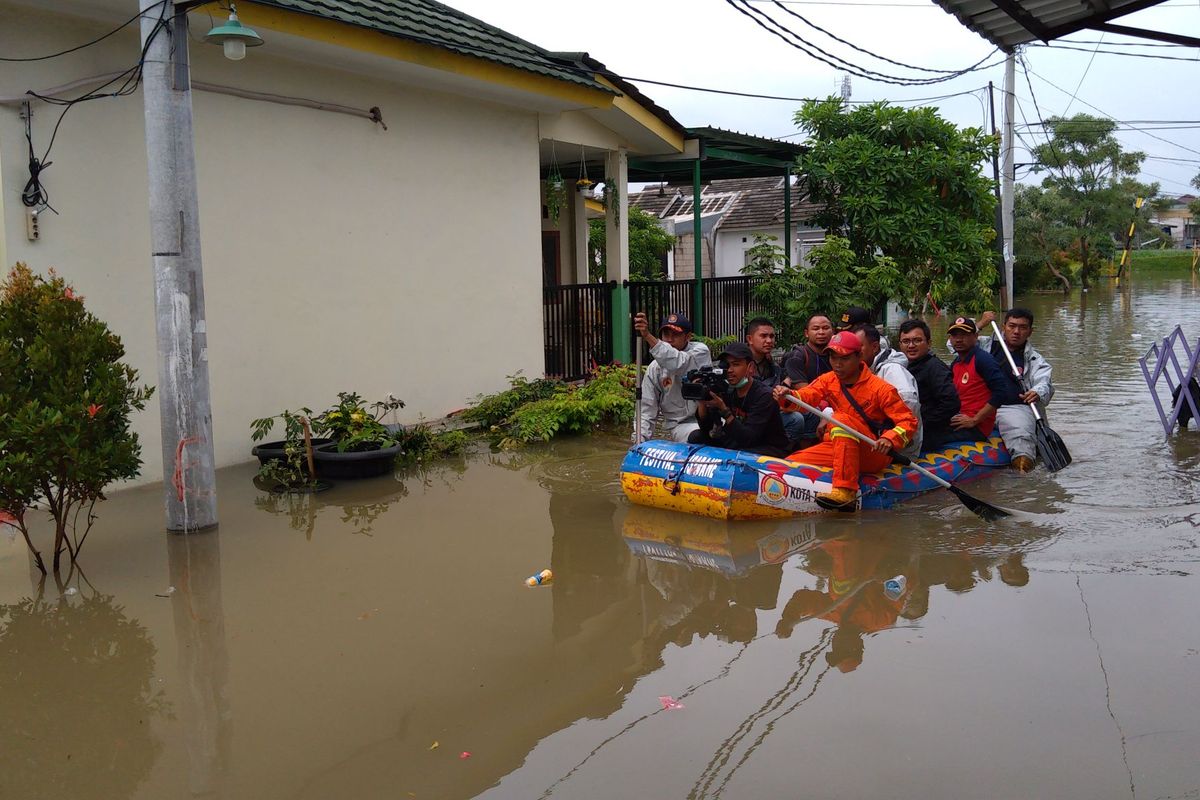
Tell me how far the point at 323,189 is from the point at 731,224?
2635 centimetres

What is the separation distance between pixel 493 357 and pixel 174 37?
20.2 feet

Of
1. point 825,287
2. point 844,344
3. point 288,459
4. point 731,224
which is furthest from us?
point 731,224

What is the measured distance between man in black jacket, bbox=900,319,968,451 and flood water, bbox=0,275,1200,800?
0.73m

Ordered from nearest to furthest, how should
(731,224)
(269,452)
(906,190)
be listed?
1. (269,452)
2. (906,190)
3. (731,224)

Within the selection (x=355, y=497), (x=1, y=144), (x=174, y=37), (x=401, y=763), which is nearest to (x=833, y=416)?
(x=355, y=497)

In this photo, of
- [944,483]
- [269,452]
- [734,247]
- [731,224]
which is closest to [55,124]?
[269,452]

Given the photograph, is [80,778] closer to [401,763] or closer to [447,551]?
[401,763]

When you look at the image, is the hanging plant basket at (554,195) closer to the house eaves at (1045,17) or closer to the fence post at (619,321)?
the fence post at (619,321)

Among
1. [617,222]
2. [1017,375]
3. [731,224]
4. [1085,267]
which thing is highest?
[731,224]

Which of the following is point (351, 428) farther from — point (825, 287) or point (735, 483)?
point (825, 287)

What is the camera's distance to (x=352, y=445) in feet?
31.2

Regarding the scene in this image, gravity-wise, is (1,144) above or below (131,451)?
above

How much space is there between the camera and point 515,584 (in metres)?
6.62

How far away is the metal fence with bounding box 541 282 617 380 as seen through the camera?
14.1 m
